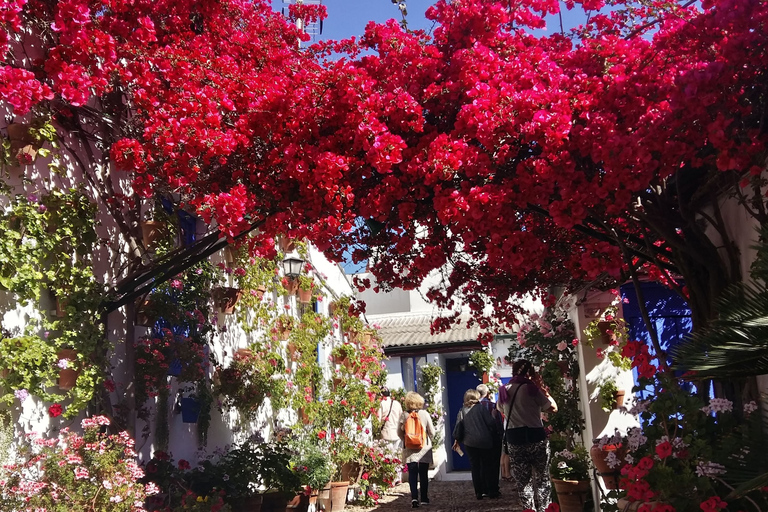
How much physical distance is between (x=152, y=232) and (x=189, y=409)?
6.42ft

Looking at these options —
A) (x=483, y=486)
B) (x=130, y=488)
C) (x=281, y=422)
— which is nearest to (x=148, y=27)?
(x=130, y=488)

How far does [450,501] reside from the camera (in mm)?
10984

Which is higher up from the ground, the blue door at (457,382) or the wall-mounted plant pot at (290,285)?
the wall-mounted plant pot at (290,285)

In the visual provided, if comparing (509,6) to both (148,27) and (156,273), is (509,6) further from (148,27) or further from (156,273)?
(156,273)

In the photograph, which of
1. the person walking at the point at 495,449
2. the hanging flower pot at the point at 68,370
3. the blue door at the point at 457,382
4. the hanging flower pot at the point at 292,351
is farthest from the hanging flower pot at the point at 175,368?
the blue door at the point at 457,382

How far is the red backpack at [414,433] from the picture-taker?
10.2 meters

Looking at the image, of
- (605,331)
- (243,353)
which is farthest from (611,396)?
(243,353)

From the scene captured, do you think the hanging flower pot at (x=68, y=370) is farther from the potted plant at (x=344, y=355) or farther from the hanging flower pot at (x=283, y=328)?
the potted plant at (x=344, y=355)

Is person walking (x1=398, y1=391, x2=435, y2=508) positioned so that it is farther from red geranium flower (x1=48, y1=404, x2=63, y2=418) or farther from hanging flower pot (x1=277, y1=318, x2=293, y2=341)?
red geranium flower (x1=48, y1=404, x2=63, y2=418)

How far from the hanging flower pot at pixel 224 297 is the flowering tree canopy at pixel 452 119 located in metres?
2.22

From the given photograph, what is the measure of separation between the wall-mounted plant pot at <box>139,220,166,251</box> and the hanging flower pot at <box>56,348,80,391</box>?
1.39 meters

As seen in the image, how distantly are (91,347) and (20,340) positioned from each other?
19.3 inches

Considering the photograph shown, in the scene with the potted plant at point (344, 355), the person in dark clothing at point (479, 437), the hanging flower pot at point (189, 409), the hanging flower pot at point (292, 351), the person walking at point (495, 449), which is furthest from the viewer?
the potted plant at point (344, 355)

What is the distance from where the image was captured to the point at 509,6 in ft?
16.2
